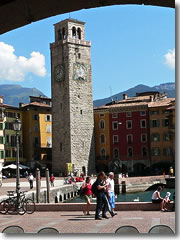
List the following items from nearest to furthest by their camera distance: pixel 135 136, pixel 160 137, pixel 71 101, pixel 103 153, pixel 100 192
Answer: pixel 100 192 < pixel 160 137 < pixel 71 101 < pixel 135 136 < pixel 103 153

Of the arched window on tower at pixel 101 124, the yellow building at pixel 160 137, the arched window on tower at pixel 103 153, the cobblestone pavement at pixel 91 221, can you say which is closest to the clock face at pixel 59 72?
the arched window on tower at pixel 101 124

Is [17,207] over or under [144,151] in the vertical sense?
under

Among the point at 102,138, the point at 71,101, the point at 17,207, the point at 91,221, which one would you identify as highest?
the point at 71,101

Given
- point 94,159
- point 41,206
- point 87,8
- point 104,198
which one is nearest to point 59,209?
point 41,206

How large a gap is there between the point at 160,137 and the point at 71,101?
35.8ft

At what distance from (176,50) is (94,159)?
53734mm

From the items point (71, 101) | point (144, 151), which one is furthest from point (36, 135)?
point (144, 151)

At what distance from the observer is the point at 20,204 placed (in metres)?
14.4

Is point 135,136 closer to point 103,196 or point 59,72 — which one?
point 59,72

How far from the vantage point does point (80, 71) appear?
2244 inches

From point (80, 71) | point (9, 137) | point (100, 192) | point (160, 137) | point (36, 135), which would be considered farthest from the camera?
point (36, 135)

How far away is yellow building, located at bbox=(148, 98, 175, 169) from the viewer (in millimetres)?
53656

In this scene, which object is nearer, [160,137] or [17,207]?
[17,207]

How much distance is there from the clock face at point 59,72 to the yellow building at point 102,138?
6085 mm
